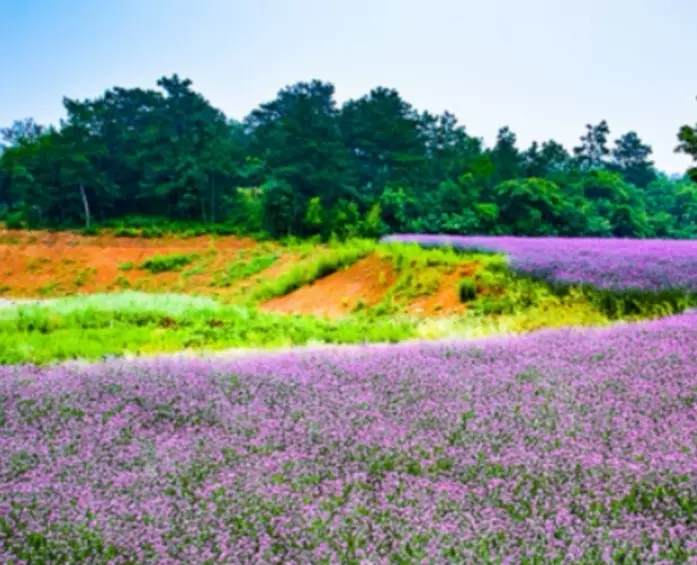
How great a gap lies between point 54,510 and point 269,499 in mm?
827

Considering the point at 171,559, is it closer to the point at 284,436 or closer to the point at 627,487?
the point at 284,436

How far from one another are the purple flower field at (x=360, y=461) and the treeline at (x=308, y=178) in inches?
959

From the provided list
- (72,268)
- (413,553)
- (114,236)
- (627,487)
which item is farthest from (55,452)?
(114,236)

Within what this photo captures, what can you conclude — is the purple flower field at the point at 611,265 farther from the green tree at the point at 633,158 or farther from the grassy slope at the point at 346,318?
the green tree at the point at 633,158

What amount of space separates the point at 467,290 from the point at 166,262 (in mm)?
17560

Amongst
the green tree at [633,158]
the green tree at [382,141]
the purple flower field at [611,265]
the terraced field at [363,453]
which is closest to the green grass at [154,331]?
the terraced field at [363,453]

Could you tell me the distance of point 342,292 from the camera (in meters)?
16.2

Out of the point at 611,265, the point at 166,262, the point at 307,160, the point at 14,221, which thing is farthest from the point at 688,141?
the point at 14,221

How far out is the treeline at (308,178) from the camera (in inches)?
1296

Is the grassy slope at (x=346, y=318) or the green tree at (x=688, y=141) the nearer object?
the grassy slope at (x=346, y=318)

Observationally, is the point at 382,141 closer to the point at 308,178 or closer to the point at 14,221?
the point at 308,178

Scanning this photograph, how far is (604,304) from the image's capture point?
1013 cm

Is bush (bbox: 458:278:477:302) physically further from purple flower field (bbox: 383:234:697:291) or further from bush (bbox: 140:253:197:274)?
bush (bbox: 140:253:197:274)

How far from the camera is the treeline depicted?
32906mm
